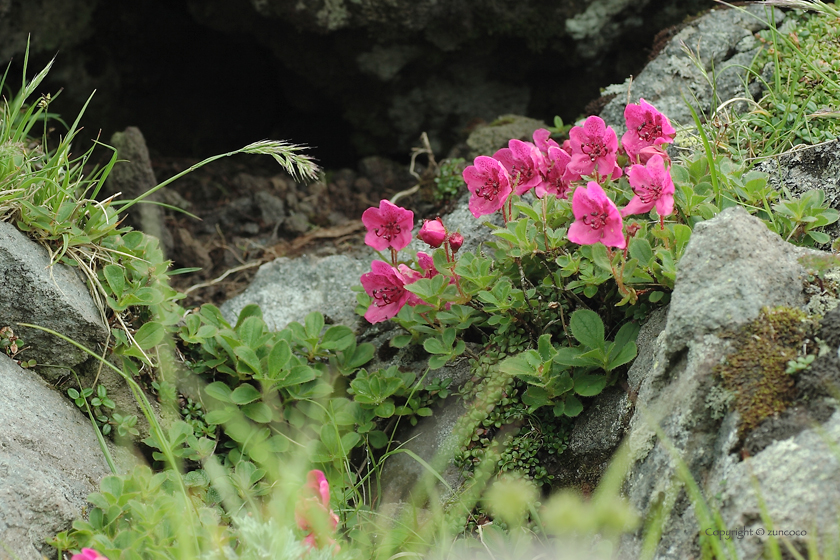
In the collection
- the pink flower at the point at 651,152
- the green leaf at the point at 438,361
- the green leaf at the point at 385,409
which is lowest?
the green leaf at the point at 385,409

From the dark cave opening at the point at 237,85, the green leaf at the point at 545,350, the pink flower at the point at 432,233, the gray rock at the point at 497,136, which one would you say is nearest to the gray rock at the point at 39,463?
the pink flower at the point at 432,233

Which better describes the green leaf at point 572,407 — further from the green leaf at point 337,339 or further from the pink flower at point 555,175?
the green leaf at point 337,339

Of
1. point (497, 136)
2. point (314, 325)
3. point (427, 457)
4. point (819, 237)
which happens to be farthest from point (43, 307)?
point (819, 237)

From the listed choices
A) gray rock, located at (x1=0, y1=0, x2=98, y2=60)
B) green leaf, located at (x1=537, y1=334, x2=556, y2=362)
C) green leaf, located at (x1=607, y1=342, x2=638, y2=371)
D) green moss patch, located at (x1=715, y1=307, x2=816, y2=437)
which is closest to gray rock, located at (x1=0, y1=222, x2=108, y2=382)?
green leaf, located at (x1=537, y1=334, x2=556, y2=362)

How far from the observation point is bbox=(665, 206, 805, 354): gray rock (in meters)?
1.61

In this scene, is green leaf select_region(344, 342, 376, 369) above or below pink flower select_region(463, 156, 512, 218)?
below

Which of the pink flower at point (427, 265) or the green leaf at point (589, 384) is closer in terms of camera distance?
the green leaf at point (589, 384)

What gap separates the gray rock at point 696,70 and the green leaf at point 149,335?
2107 millimetres

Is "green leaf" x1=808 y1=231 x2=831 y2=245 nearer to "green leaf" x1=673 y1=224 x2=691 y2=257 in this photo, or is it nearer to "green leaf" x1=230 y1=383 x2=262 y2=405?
"green leaf" x1=673 y1=224 x2=691 y2=257

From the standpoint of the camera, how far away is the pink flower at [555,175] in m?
2.24

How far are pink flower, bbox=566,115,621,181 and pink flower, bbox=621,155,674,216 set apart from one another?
191mm

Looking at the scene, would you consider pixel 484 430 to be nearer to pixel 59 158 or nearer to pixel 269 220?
pixel 59 158

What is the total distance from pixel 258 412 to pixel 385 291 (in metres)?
0.61

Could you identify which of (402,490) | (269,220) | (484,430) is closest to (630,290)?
(484,430)
